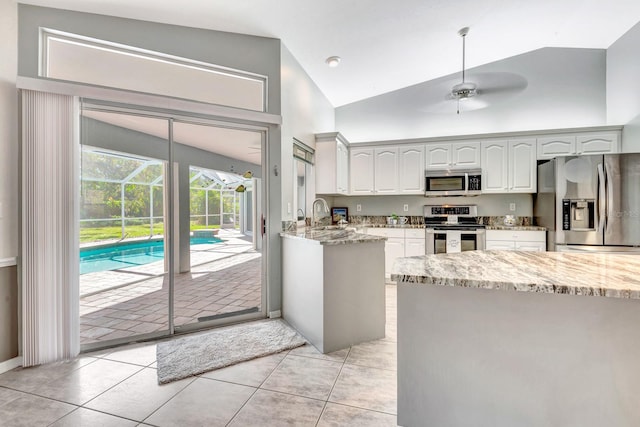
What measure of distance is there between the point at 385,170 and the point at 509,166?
1.85m

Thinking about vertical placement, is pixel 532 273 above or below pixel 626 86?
below

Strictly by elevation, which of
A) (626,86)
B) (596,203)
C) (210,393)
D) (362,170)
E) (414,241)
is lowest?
(210,393)

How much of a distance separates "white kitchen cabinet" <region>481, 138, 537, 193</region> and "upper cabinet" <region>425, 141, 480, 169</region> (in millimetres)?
127

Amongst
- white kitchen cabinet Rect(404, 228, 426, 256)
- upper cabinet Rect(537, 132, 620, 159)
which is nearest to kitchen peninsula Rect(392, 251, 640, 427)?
white kitchen cabinet Rect(404, 228, 426, 256)

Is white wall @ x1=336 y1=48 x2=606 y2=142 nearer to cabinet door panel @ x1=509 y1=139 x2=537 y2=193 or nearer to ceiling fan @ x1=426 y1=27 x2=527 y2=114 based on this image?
ceiling fan @ x1=426 y1=27 x2=527 y2=114

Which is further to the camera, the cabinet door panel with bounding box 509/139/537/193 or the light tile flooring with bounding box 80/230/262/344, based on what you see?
the cabinet door panel with bounding box 509/139/537/193

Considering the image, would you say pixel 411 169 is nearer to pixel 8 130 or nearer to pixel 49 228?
pixel 49 228

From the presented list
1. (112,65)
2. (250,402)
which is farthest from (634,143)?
(112,65)

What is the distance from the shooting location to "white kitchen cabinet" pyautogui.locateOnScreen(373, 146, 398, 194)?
16.1ft

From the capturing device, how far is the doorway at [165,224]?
2527 millimetres

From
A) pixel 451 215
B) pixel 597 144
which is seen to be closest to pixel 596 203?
pixel 597 144

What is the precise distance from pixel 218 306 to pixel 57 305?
1.33 m

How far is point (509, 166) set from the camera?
4.42 meters

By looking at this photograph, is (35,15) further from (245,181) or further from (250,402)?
(250,402)
